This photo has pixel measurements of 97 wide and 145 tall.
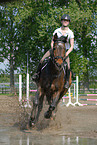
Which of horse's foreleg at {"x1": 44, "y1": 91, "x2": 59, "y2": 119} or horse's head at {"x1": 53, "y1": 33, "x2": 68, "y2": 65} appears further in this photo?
horse's foreleg at {"x1": 44, "y1": 91, "x2": 59, "y2": 119}

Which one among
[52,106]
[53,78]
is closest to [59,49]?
[53,78]

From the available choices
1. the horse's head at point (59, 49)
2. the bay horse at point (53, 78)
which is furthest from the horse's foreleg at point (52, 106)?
the horse's head at point (59, 49)

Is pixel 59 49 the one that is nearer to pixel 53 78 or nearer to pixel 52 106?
pixel 53 78

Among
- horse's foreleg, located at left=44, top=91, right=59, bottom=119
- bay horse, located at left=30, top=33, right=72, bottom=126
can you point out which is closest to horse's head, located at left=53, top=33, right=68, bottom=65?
bay horse, located at left=30, top=33, right=72, bottom=126

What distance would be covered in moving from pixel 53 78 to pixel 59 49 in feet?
2.30

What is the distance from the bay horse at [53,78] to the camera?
7.90 metres

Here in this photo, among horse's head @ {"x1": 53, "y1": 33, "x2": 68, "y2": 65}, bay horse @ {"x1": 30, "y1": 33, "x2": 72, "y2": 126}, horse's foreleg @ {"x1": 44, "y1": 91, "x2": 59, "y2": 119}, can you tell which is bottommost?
horse's foreleg @ {"x1": 44, "y1": 91, "x2": 59, "y2": 119}

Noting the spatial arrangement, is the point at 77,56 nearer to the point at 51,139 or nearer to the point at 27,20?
the point at 27,20

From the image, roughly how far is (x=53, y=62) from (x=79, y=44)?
31239 millimetres

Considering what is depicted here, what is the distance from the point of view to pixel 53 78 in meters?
8.10

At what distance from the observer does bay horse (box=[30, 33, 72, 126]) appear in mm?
7904

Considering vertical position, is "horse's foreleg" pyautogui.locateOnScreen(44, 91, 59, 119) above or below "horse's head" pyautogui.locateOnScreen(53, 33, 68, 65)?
below

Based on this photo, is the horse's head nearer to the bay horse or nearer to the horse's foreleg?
the bay horse

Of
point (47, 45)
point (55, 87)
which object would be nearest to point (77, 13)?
point (47, 45)
